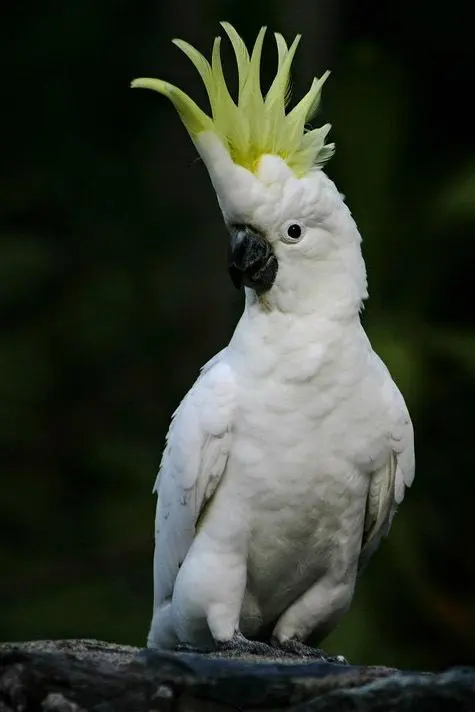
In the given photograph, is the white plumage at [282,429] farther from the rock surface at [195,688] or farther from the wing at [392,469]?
the rock surface at [195,688]

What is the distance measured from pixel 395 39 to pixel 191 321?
136 centimetres

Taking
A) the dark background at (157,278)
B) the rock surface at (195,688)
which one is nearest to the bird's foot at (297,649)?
the rock surface at (195,688)

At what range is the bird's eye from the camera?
125 inches

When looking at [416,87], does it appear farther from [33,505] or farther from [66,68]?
[33,505]

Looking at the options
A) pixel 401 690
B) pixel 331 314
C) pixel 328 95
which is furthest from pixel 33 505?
pixel 401 690

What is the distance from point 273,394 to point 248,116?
60 centimetres

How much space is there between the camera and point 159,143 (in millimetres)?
6094

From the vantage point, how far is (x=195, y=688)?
245 centimetres

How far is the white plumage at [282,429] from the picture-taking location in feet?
10.3

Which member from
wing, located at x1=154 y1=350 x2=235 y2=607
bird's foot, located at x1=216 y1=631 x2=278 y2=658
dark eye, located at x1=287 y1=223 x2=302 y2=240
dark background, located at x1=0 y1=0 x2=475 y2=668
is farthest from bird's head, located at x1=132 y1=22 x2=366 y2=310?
dark background, located at x1=0 y1=0 x2=475 y2=668

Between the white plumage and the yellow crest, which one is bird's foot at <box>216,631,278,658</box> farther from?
the yellow crest

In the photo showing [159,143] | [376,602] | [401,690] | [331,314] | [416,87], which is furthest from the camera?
[159,143]

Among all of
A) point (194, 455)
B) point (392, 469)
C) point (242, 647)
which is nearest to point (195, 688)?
point (242, 647)

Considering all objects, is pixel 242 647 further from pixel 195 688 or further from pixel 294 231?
pixel 294 231
